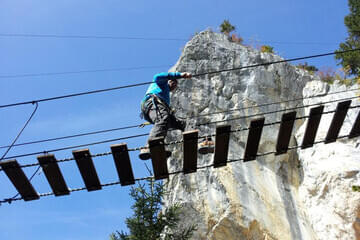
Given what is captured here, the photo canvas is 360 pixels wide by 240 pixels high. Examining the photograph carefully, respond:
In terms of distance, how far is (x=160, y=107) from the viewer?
880 cm

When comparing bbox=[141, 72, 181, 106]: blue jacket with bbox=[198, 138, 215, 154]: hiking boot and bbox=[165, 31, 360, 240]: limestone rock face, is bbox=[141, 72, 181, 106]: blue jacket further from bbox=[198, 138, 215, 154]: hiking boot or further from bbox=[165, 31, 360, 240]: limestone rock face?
bbox=[165, 31, 360, 240]: limestone rock face

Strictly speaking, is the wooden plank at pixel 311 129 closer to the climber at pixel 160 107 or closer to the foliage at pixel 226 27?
the climber at pixel 160 107

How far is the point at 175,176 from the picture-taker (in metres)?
16.2

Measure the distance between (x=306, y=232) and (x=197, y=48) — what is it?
9.32m

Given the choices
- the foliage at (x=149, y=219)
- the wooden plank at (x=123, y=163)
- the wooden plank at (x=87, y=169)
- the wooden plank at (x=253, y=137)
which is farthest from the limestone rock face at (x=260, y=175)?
the wooden plank at (x=87, y=169)

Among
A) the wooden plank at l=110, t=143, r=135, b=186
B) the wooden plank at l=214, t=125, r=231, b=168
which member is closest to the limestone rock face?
the wooden plank at l=214, t=125, r=231, b=168

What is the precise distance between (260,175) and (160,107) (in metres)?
8.98

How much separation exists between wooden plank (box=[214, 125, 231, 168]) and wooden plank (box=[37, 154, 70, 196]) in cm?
239

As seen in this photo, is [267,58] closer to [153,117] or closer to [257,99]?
[257,99]

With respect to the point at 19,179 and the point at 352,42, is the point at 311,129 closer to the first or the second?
the point at 19,179

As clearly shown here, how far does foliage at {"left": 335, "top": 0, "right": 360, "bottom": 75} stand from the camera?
2169cm

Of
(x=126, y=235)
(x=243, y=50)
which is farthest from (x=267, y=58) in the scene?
(x=126, y=235)

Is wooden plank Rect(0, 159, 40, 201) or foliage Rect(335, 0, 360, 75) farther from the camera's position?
foliage Rect(335, 0, 360, 75)

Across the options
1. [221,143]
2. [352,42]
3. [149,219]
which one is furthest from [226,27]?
[221,143]
